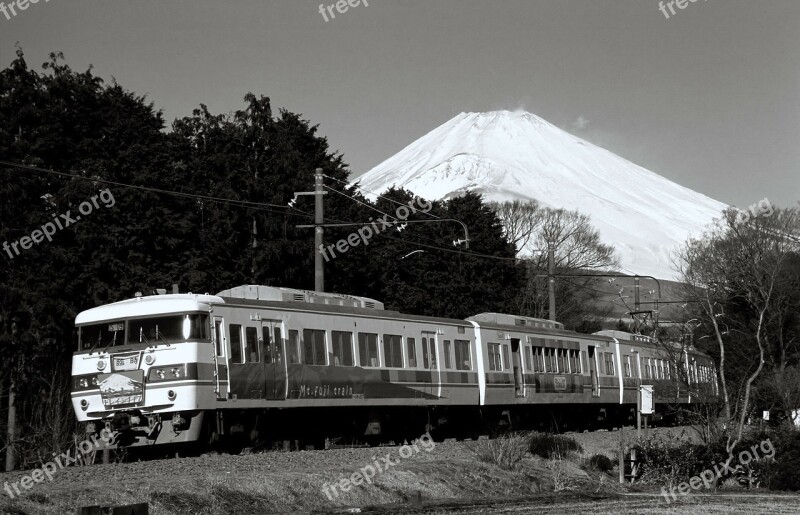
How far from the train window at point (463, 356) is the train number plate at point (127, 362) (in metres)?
10.6

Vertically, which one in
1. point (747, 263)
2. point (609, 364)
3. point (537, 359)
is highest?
point (747, 263)

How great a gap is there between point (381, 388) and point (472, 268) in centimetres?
4394

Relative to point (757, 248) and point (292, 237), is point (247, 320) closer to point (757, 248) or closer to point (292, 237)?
point (292, 237)

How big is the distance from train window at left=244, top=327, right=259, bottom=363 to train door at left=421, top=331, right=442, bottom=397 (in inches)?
262

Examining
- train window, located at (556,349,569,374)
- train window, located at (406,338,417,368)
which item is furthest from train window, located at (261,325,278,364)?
train window, located at (556,349,569,374)

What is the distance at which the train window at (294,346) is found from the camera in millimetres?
23828

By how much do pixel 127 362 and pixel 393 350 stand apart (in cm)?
755

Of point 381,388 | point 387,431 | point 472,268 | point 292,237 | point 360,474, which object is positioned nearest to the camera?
point 360,474

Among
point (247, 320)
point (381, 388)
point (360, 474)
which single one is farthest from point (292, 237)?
point (360, 474)

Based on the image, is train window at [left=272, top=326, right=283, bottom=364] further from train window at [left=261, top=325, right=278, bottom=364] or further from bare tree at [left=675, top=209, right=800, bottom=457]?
bare tree at [left=675, top=209, right=800, bottom=457]

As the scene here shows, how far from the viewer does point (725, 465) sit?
23.7 meters

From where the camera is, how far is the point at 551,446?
26125 millimetres

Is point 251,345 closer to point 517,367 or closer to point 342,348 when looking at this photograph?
point 342,348

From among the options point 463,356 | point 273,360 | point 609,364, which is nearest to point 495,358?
point 463,356
